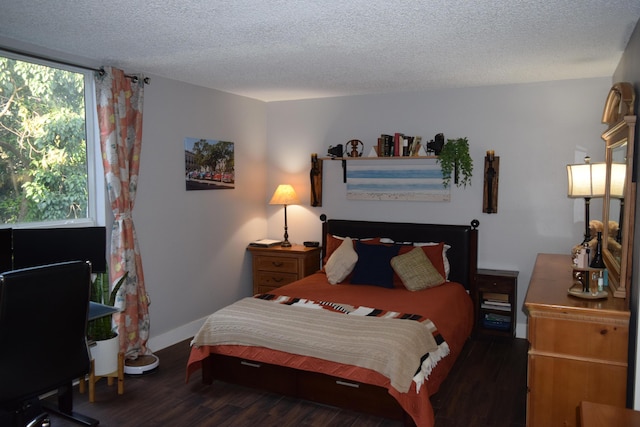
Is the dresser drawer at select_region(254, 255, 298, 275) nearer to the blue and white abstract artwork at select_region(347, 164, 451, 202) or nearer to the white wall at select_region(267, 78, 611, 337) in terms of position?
the white wall at select_region(267, 78, 611, 337)

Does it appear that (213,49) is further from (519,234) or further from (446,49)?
(519,234)

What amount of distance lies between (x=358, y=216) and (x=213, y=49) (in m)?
2.67

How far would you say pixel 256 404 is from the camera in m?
3.55

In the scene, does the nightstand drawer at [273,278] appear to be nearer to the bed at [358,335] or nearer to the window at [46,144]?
the bed at [358,335]

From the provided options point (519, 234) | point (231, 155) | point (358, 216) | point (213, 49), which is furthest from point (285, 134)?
point (519, 234)

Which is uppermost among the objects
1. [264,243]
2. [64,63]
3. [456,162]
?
[64,63]

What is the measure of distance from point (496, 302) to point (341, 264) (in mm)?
1512

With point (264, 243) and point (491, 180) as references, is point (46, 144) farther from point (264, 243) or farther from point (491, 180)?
point (491, 180)

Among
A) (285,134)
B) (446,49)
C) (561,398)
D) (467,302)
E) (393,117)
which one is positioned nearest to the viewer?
(561,398)

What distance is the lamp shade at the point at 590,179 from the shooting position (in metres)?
3.33

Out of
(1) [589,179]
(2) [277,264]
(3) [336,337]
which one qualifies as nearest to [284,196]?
(2) [277,264]

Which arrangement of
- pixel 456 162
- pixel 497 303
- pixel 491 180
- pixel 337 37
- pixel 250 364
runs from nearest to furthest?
1. pixel 337 37
2. pixel 250 364
3. pixel 497 303
4. pixel 491 180
5. pixel 456 162

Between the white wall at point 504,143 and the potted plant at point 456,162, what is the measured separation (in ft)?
0.28

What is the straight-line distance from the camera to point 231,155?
5438mm
